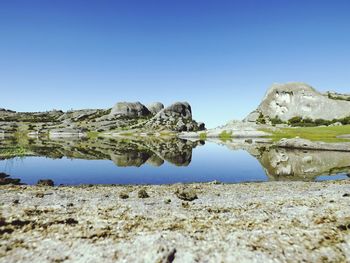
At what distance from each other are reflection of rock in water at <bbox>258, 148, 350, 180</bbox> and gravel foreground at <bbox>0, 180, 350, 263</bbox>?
81.0ft

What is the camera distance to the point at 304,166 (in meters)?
64.5

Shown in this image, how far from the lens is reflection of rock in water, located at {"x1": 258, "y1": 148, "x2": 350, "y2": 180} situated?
55344mm

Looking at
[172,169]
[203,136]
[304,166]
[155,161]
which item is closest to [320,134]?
[304,166]

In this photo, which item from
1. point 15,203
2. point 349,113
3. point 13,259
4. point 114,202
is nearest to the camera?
point 13,259

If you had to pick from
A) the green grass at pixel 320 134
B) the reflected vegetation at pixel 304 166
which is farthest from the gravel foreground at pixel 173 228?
the green grass at pixel 320 134

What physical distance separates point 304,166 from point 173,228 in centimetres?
5024

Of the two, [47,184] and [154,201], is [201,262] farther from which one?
[47,184]

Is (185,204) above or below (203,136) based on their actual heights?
below

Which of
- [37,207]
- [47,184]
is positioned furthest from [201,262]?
[47,184]

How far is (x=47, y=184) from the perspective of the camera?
131ft

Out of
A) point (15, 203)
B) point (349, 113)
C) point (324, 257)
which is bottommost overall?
point (324, 257)

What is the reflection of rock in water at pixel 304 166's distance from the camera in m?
55.3

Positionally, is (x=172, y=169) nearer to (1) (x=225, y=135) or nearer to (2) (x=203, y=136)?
(1) (x=225, y=135)

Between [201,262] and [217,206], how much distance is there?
37.2 feet
